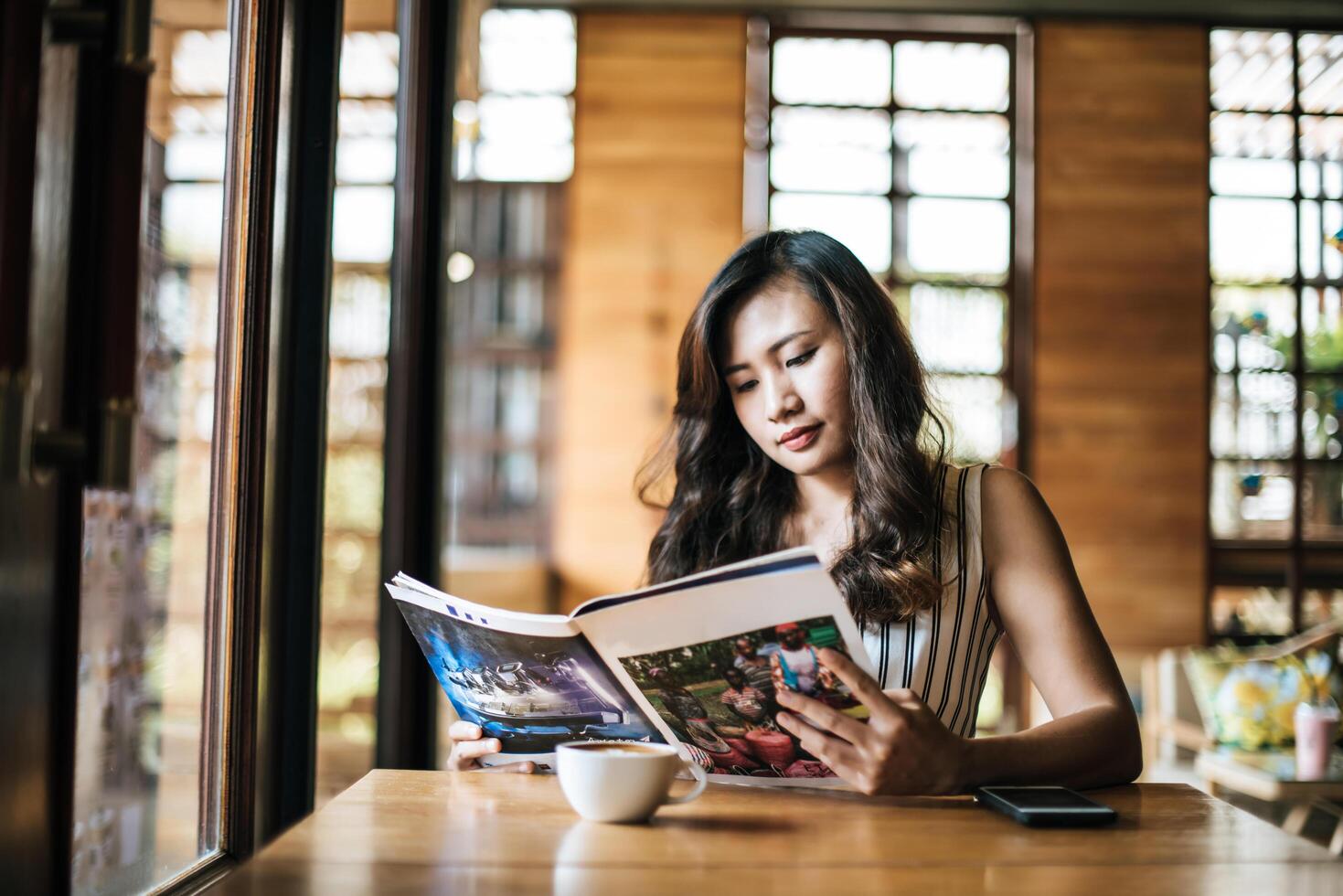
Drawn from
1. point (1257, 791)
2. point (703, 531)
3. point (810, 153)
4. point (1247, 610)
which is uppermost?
point (810, 153)

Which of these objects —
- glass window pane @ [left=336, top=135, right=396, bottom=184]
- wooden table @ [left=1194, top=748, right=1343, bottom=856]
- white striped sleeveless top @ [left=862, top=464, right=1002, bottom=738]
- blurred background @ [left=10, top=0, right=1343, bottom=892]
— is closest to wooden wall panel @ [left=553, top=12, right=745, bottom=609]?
blurred background @ [left=10, top=0, right=1343, bottom=892]

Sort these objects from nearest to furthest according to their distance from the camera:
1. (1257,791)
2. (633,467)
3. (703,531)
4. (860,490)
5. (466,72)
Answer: (860,490)
(703,531)
(466,72)
(1257,791)
(633,467)

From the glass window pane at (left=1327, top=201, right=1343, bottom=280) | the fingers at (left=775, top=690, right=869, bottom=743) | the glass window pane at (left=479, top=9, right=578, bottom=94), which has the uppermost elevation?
the glass window pane at (left=479, top=9, right=578, bottom=94)

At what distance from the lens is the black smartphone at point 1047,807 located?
37.5 inches

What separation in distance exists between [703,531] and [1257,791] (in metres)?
2.53

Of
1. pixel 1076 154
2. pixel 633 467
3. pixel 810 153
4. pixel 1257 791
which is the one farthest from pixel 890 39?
pixel 1257 791

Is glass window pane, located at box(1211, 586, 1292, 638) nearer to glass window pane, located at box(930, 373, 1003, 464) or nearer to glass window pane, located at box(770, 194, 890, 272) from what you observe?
glass window pane, located at box(930, 373, 1003, 464)

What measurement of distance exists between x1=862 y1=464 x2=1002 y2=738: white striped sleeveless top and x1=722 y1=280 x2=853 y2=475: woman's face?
19cm

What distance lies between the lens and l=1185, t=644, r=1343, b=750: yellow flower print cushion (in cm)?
388

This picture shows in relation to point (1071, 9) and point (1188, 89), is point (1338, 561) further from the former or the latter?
point (1071, 9)

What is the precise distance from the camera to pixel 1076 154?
5305 mm

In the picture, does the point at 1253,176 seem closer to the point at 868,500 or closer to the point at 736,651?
the point at 868,500

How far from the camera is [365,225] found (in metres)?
2.21

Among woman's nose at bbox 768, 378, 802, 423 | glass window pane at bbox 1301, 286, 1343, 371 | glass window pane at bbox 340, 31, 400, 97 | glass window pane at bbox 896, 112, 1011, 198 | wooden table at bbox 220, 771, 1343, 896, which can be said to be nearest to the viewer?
wooden table at bbox 220, 771, 1343, 896
